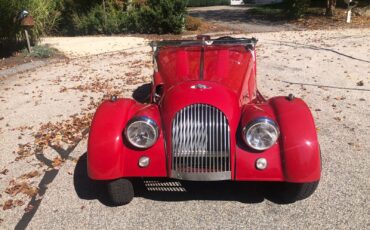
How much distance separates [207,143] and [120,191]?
38.9 inches

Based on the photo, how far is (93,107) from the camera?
26.2ft

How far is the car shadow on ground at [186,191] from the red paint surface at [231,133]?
527 millimetres

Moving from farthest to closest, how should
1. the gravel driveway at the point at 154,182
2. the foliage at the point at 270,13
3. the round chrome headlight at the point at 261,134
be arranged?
1. the foliage at the point at 270,13
2. the gravel driveway at the point at 154,182
3. the round chrome headlight at the point at 261,134

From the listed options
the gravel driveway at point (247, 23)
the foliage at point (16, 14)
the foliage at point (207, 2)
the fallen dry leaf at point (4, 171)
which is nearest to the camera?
the fallen dry leaf at point (4, 171)

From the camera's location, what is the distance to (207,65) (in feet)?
15.9

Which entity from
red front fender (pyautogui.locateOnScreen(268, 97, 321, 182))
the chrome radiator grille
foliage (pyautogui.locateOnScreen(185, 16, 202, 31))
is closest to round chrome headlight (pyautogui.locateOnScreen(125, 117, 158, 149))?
the chrome radiator grille

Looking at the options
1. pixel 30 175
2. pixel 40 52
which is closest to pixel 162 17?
pixel 40 52

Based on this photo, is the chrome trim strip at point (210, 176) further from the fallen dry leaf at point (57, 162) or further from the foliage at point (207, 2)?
the foliage at point (207, 2)

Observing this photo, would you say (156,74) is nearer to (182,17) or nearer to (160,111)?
(160,111)

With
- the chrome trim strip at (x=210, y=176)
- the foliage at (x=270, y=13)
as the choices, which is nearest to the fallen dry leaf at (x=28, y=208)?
the chrome trim strip at (x=210, y=176)

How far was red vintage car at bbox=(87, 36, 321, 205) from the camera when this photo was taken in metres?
3.88

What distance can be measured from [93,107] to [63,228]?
417 cm

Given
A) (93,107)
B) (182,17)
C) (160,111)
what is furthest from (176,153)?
(182,17)

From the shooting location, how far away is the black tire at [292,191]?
13.3 ft
